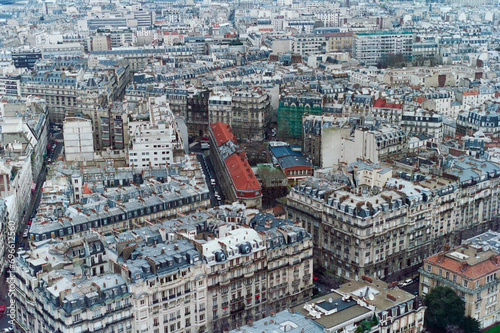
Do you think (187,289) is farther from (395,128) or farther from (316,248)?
(395,128)

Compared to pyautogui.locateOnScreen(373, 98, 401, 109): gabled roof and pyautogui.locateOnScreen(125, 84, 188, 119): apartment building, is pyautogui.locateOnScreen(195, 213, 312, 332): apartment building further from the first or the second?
pyautogui.locateOnScreen(125, 84, 188, 119): apartment building

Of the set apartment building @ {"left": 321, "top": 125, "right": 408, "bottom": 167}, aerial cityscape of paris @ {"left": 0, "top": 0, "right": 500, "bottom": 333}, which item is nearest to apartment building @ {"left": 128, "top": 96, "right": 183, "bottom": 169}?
aerial cityscape of paris @ {"left": 0, "top": 0, "right": 500, "bottom": 333}

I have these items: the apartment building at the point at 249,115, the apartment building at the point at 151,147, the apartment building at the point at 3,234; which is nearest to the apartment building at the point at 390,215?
the apartment building at the point at 151,147

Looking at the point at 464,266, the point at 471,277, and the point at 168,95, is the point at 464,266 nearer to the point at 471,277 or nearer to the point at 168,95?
the point at 471,277

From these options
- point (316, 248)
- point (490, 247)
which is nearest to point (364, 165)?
point (316, 248)

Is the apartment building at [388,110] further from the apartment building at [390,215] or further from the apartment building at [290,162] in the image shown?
the apartment building at [390,215]
